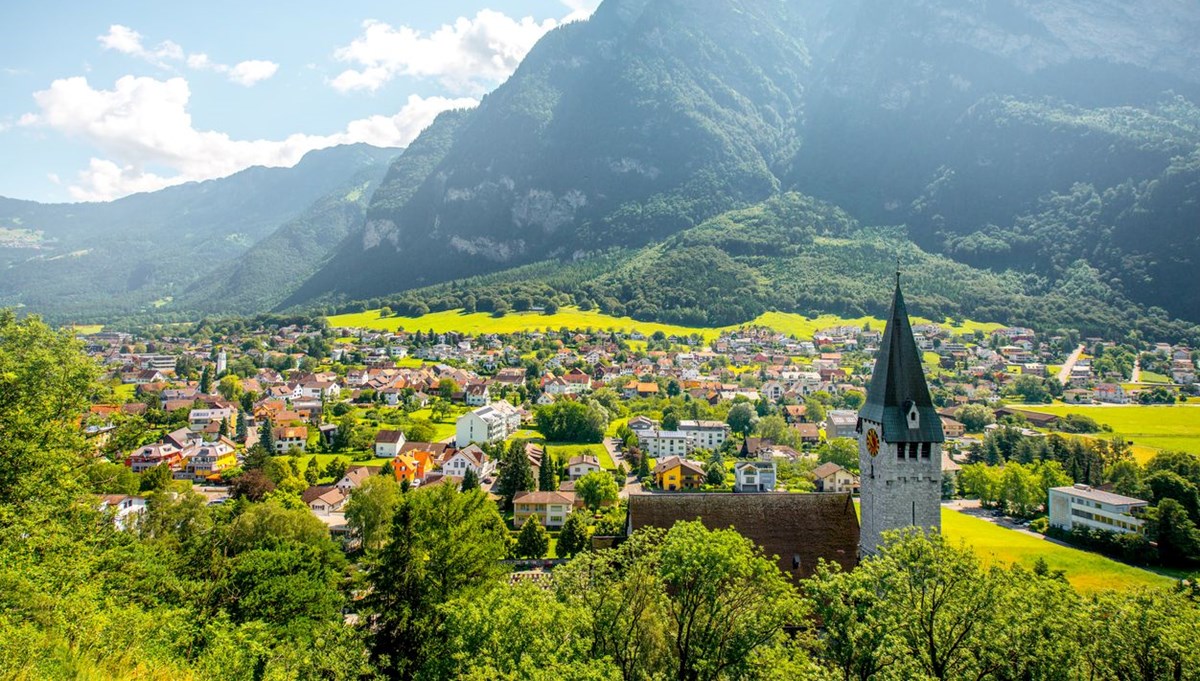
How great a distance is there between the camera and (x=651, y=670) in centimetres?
1766

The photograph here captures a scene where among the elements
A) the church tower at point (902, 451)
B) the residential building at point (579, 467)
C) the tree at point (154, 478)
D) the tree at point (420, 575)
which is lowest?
the residential building at point (579, 467)

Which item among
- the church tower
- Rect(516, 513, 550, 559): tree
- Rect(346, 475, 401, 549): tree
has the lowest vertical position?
Rect(516, 513, 550, 559): tree

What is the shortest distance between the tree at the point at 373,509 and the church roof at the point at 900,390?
29.6m

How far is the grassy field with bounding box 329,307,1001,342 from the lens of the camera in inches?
6781

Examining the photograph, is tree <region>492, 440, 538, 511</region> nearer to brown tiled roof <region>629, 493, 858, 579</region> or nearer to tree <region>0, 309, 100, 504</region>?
brown tiled roof <region>629, 493, 858, 579</region>

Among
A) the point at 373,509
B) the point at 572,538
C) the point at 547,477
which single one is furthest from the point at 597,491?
the point at 373,509

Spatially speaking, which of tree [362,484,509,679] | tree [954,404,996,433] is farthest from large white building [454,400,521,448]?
tree [954,404,996,433]

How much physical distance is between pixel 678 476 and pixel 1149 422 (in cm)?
7356

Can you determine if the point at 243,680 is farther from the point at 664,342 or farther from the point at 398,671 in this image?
the point at 664,342

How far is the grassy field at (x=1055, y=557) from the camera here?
41.9 meters

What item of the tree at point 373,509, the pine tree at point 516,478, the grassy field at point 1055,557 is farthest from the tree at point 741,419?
the tree at point 373,509

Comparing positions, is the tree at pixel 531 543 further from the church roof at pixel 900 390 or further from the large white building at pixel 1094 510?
the large white building at pixel 1094 510

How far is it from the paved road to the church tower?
406 feet

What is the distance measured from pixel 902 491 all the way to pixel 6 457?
27.4 m
